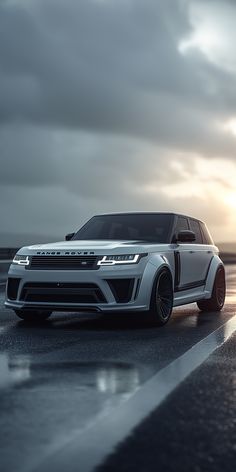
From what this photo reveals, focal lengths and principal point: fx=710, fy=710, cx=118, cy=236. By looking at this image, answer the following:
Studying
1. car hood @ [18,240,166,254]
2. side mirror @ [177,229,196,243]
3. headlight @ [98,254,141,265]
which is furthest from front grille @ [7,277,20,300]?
side mirror @ [177,229,196,243]

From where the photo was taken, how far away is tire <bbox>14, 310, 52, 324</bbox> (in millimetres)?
9680

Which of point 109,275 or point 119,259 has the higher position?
point 119,259

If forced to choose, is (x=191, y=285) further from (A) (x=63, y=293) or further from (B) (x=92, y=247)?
(A) (x=63, y=293)

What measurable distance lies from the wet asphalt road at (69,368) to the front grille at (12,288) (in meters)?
0.39

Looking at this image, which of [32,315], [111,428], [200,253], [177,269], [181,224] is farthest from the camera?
[200,253]

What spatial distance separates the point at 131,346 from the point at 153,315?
1.72 m

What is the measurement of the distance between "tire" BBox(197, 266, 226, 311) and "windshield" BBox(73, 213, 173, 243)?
167 cm

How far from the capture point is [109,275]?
8.77 metres

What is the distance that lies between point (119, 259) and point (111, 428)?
4.92 m

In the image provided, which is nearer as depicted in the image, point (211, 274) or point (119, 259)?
point (119, 259)

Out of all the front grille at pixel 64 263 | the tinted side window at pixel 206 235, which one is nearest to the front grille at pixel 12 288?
the front grille at pixel 64 263

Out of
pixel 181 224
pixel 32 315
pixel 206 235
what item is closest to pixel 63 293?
pixel 32 315

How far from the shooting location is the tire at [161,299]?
9031mm

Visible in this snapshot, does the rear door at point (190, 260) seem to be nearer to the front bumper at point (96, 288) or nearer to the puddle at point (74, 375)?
the front bumper at point (96, 288)
